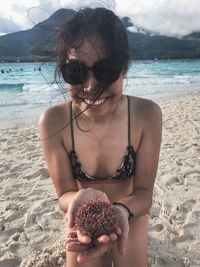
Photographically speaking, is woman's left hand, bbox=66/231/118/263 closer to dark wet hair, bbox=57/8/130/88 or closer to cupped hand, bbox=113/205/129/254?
cupped hand, bbox=113/205/129/254

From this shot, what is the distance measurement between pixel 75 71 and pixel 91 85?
0.42 feet

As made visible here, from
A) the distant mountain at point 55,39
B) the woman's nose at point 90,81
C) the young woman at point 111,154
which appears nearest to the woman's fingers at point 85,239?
the young woman at point 111,154

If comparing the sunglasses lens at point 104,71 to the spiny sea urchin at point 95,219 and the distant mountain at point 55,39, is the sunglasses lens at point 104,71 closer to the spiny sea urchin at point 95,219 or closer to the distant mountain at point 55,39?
the distant mountain at point 55,39

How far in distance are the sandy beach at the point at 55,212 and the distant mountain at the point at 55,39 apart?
1.66 meters

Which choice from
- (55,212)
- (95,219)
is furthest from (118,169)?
(55,212)

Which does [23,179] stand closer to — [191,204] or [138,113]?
[191,204]

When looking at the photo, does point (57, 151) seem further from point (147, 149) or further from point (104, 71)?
point (104, 71)

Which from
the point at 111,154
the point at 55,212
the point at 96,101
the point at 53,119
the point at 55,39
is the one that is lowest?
the point at 55,212

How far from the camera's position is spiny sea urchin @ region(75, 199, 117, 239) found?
2.06 m

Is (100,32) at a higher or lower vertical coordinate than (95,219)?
higher

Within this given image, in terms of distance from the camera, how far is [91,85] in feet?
7.54

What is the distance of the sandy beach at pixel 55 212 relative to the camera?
330cm

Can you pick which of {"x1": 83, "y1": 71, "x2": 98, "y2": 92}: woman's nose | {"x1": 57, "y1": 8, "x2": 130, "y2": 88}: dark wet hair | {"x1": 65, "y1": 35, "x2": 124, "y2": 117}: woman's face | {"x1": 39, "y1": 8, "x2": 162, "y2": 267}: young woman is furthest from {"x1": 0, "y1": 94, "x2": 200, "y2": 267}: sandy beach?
{"x1": 57, "y1": 8, "x2": 130, "y2": 88}: dark wet hair

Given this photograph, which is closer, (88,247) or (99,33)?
(88,247)
